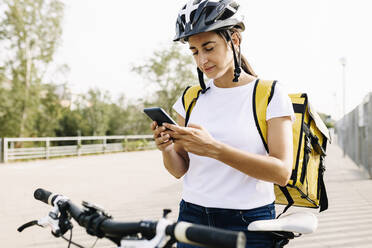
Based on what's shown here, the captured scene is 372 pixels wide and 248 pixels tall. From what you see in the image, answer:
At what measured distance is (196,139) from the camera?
1476 mm

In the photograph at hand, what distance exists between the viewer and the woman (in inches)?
63.7

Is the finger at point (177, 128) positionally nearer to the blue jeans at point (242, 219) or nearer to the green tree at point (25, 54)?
the blue jeans at point (242, 219)

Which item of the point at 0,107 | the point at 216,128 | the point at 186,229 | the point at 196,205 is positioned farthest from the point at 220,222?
the point at 0,107

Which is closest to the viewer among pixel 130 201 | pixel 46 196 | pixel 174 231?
pixel 174 231

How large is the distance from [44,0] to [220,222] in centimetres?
2937

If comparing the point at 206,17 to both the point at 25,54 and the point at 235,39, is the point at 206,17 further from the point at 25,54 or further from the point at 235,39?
the point at 25,54

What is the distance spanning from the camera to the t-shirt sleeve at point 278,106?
161 centimetres

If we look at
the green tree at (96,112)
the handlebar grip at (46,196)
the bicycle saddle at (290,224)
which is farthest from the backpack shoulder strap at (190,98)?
the green tree at (96,112)

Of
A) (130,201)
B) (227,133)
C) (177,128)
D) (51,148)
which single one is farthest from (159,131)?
(51,148)

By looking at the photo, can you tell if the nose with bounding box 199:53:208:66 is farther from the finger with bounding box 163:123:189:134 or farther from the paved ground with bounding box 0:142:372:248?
the paved ground with bounding box 0:142:372:248

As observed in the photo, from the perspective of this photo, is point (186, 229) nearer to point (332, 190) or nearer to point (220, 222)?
point (220, 222)

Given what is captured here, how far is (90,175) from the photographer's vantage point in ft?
41.8

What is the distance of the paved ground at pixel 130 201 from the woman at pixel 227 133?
11.4ft

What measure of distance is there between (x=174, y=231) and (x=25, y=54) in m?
29.2
